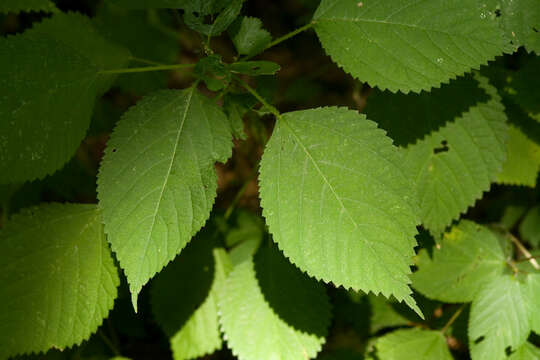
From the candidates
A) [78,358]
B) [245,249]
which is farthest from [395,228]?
[78,358]

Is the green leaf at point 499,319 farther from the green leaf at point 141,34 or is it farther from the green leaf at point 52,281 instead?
the green leaf at point 141,34

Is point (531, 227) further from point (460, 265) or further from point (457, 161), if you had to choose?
point (457, 161)

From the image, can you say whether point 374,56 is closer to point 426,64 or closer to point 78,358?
point 426,64

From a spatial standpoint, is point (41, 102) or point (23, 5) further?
point (23, 5)

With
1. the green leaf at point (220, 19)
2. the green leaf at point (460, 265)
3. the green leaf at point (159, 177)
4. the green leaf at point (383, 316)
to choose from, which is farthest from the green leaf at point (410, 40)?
the green leaf at point (383, 316)

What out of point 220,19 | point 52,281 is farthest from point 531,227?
point 52,281

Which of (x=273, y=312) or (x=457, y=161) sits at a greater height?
(x=457, y=161)

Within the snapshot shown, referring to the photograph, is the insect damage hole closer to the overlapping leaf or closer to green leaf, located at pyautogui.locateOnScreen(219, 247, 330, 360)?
the overlapping leaf

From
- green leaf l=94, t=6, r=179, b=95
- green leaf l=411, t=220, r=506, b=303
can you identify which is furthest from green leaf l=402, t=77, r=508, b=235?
green leaf l=94, t=6, r=179, b=95
